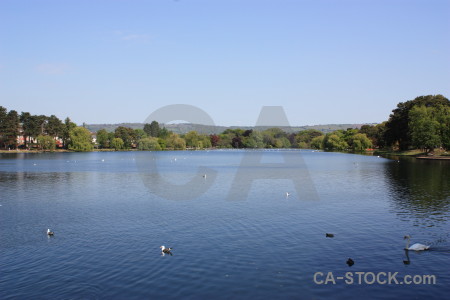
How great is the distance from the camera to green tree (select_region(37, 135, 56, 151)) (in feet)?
614

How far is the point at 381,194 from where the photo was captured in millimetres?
48125

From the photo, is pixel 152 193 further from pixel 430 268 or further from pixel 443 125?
pixel 443 125

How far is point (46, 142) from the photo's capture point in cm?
18850

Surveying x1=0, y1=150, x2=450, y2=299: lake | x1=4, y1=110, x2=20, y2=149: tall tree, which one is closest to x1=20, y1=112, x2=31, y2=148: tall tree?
x1=4, y1=110, x2=20, y2=149: tall tree

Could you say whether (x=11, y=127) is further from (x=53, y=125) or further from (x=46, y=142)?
(x=53, y=125)

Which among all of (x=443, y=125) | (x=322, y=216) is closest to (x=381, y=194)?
(x=322, y=216)

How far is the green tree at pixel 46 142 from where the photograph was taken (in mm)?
187025

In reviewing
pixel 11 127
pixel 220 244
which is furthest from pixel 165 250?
pixel 11 127

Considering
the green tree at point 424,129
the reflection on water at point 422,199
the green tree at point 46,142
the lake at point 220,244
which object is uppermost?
the green tree at point 424,129

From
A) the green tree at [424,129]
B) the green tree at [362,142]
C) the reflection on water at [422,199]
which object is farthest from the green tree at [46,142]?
the reflection on water at [422,199]

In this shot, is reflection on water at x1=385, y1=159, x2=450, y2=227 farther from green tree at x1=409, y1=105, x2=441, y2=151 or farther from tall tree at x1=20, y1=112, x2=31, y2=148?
tall tree at x1=20, y1=112, x2=31, y2=148

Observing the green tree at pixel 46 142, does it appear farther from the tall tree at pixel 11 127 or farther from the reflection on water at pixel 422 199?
the reflection on water at pixel 422 199

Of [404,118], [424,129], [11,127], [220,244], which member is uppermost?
[404,118]

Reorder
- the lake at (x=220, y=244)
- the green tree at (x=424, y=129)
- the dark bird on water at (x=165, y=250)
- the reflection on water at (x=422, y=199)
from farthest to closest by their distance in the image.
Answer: the green tree at (x=424, y=129) → the reflection on water at (x=422, y=199) → the dark bird on water at (x=165, y=250) → the lake at (x=220, y=244)
